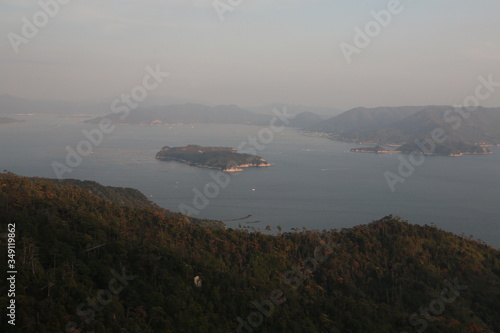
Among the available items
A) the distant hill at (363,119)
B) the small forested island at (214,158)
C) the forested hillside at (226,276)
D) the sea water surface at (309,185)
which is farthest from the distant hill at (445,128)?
the forested hillside at (226,276)

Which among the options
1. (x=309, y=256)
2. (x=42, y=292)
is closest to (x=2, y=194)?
(x=42, y=292)

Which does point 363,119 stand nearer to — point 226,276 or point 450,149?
point 450,149

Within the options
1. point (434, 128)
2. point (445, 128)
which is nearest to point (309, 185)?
point (434, 128)

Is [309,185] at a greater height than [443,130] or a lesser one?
lesser

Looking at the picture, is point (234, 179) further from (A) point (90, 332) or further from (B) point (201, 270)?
(A) point (90, 332)

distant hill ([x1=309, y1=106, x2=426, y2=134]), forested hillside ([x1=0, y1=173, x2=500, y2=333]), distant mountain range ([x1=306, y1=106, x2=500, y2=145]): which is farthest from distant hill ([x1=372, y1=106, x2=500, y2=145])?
forested hillside ([x1=0, y1=173, x2=500, y2=333])

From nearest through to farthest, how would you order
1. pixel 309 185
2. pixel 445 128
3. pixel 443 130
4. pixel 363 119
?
pixel 309 185
pixel 443 130
pixel 445 128
pixel 363 119
